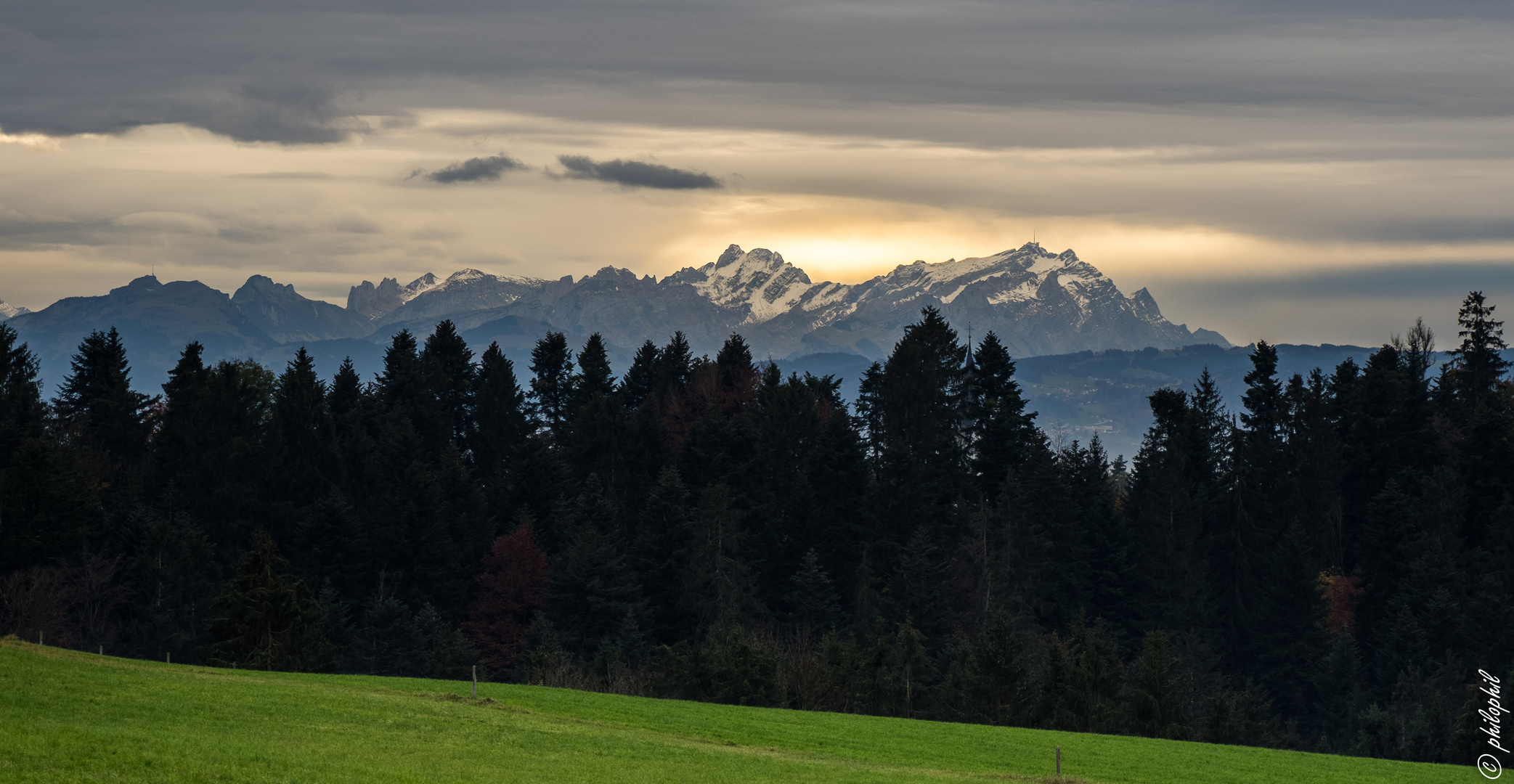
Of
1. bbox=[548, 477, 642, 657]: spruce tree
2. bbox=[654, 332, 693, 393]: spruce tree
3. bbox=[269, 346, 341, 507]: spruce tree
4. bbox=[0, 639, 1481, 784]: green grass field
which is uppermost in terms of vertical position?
bbox=[654, 332, 693, 393]: spruce tree

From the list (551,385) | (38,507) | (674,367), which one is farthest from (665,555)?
(38,507)

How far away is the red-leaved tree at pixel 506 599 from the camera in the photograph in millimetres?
94312

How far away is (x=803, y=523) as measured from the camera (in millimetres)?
101500

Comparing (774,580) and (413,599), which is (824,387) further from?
(413,599)

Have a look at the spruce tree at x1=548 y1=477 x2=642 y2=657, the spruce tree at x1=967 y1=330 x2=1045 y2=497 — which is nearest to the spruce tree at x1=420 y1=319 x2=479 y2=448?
the spruce tree at x1=548 y1=477 x2=642 y2=657

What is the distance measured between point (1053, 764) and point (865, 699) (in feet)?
76.7

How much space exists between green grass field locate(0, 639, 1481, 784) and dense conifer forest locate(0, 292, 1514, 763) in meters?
20.9

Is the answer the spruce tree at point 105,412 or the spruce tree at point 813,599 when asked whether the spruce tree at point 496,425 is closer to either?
the spruce tree at point 105,412

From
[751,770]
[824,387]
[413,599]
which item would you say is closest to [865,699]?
[751,770]

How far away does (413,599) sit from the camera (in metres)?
95.0

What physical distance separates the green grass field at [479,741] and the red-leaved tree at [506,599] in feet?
137

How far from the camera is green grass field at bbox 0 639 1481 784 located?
28547mm

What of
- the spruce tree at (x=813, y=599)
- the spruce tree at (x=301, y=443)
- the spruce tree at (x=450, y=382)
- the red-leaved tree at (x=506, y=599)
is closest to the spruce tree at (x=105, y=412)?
the spruce tree at (x=301, y=443)

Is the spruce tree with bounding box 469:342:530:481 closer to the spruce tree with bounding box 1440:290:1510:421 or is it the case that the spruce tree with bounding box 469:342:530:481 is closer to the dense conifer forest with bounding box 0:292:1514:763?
the dense conifer forest with bounding box 0:292:1514:763
